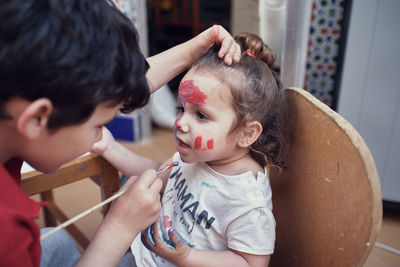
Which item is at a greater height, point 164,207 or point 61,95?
Answer: point 61,95

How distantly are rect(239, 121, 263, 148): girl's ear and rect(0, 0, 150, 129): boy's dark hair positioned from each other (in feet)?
1.11

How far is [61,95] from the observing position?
516 mm

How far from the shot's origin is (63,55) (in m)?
0.50

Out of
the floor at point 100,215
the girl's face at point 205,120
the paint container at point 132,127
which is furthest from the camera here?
the paint container at point 132,127

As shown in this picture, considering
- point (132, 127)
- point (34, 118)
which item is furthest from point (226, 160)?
point (132, 127)

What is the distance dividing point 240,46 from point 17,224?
0.63m

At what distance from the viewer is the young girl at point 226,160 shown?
2.42 ft

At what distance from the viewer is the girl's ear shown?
813mm

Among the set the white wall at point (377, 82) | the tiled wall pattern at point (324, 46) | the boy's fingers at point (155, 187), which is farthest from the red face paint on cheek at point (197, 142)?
the tiled wall pattern at point (324, 46)

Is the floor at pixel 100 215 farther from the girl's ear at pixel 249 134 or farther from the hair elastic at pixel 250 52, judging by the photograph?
the hair elastic at pixel 250 52

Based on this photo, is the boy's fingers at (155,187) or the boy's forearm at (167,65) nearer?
the boy's fingers at (155,187)

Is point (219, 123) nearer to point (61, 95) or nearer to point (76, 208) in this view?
point (61, 95)

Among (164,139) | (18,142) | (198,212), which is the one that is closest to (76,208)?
(164,139)

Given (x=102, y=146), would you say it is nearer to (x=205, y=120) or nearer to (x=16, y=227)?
(x=205, y=120)
